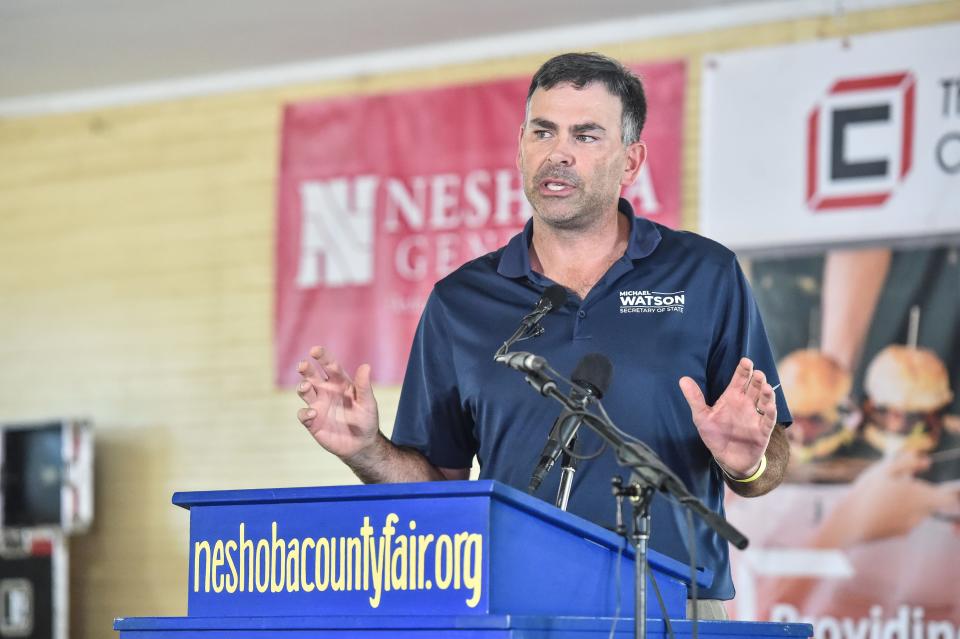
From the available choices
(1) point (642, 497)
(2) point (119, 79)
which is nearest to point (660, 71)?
(2) point (119, 79)

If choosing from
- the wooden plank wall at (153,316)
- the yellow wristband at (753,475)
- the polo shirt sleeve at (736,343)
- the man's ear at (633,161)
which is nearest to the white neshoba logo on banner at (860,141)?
the wooden plank wall at (153,316)

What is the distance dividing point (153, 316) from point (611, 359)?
4783mm

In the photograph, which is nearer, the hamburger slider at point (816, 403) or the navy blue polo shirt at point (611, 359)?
the navy blue polo shirt at point (611, 359)

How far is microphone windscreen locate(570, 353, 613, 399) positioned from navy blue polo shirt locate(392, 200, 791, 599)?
1.41 ft

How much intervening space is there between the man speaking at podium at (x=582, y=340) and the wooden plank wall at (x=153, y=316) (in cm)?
361

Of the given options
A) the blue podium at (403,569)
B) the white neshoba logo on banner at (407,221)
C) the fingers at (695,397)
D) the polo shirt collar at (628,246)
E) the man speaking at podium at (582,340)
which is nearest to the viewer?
the blue podium at (403,569)

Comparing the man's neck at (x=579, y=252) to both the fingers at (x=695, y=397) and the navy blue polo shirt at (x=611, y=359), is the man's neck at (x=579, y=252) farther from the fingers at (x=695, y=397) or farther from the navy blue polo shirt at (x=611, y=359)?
the fingers at (x=695, y=397)

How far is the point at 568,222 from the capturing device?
248 cm

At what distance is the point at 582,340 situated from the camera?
2.37 m

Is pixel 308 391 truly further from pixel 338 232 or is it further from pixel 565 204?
pixel 338 232

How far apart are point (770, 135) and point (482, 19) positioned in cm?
139

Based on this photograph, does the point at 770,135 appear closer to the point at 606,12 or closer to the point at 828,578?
the point at 606,12

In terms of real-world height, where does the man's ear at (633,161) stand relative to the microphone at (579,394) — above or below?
above

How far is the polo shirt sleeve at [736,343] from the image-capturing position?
2.40 meters
